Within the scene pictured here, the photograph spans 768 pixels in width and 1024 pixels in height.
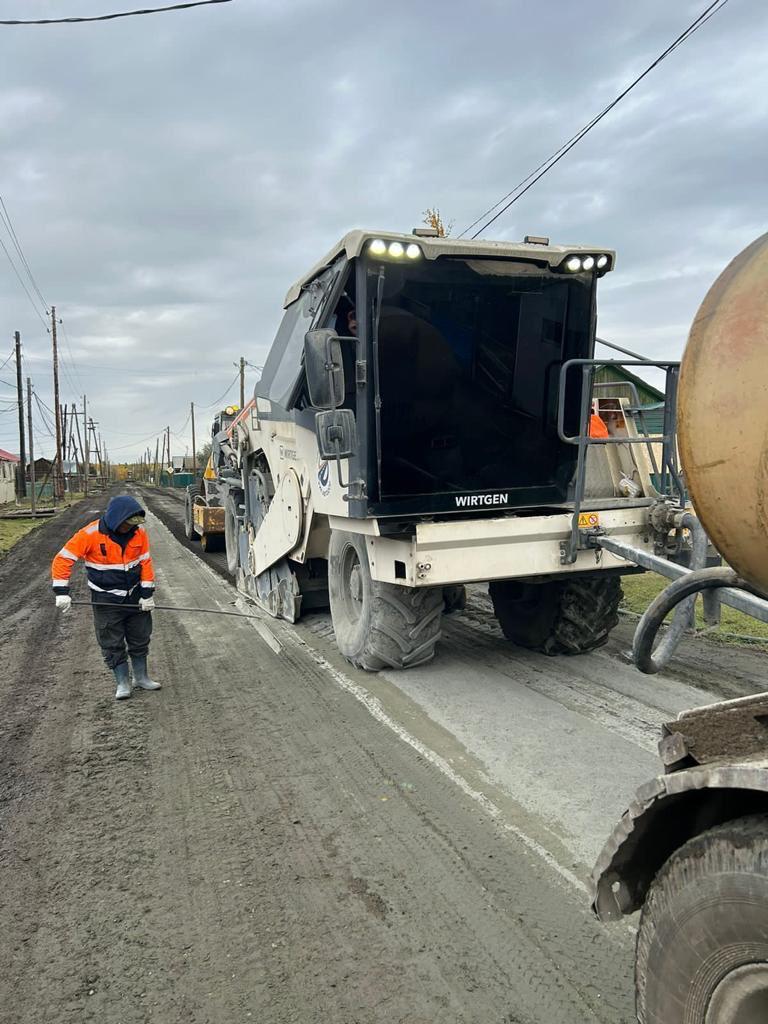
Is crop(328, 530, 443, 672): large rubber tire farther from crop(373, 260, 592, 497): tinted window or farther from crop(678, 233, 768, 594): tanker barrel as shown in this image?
crop(678, 233, 768, 594): tanker barrel

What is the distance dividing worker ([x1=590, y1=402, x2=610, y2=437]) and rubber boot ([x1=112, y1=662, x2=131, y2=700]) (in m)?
4.07

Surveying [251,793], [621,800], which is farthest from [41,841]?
[621,800]

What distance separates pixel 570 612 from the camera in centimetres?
634

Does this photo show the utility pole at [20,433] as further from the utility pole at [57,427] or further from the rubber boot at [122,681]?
the rubber boot at [122,681]

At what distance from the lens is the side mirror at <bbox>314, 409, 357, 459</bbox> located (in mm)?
5230

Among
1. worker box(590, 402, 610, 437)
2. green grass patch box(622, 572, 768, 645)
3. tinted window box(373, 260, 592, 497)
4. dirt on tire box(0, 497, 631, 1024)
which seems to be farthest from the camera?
green grass patch box(622, 572, 768, 645)

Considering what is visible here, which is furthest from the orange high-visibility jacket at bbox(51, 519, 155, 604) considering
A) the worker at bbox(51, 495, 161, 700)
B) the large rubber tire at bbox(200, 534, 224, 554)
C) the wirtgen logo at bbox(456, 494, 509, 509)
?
the large rubber tire at bbox(200, 534, 224, 554)

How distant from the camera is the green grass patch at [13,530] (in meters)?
18.5

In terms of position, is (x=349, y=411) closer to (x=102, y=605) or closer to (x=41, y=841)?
(x=102, y=605)

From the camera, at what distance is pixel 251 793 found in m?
4.06

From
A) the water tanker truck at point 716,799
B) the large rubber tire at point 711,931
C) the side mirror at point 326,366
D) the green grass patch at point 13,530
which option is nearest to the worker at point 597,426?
the side mirror at point 326,366

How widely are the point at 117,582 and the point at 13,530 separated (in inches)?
749

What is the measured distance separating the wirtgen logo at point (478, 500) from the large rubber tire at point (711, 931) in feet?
12.7

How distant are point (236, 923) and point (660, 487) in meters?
4.37
